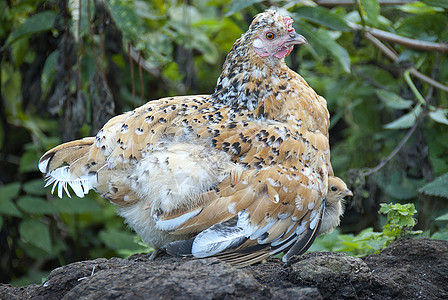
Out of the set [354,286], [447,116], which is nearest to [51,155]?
[354,286]

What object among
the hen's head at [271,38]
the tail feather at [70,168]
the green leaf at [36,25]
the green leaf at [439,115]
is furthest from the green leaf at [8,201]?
the green leaf at [439,115]

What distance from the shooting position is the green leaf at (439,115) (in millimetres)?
4836

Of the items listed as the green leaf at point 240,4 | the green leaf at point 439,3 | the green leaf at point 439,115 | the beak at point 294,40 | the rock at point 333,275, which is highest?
the green leaf at point 240,4

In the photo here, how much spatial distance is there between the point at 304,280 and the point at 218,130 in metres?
1.14

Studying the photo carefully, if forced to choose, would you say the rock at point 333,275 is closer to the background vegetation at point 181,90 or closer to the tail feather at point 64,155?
the background vegetation at point 181,90

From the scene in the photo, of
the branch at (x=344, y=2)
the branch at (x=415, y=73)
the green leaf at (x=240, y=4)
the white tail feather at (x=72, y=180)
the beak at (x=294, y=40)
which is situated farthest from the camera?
the branch at (x=344, y=2)

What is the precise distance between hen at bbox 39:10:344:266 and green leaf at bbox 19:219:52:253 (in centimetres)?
158

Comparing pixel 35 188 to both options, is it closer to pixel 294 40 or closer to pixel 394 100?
pixel 294 40

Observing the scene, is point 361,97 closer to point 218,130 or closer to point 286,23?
A: point 286,23

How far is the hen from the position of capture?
3.21 m

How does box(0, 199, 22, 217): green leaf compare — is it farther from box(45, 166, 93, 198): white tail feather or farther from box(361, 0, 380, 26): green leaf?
box(361, 0, 380, 26): green leaf

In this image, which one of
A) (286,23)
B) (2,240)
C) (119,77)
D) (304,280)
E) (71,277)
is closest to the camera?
(304,280)

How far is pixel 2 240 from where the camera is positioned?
5547 millimetres

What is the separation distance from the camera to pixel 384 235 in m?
3.77
